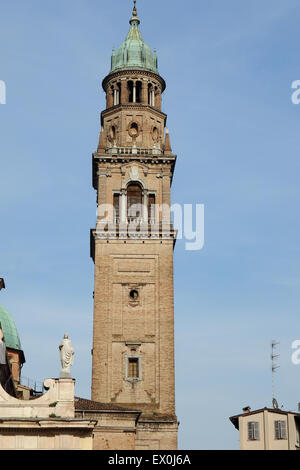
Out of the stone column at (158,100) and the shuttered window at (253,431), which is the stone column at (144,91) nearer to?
the stone column at (158,100)

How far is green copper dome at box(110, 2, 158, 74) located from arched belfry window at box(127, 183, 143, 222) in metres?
9.60

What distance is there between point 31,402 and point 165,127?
3071 cm

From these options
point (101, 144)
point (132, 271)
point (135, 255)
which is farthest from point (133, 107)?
point (132, 271)

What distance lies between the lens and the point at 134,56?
222 ft

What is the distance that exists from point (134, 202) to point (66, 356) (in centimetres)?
2367

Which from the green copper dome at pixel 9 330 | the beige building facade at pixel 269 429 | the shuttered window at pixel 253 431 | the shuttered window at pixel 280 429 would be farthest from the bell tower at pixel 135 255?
the green copper dome at pixel 9 330

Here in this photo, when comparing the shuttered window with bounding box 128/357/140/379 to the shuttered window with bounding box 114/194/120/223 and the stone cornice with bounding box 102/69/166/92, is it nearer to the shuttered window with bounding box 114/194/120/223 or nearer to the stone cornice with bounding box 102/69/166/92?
the shuttered window with bounding box 114/194/120/223

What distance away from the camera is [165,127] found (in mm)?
66438

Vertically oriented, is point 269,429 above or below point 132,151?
below

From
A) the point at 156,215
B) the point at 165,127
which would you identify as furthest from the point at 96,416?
the point at 165,127

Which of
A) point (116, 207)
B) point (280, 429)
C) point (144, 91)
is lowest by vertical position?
point (280, 429)

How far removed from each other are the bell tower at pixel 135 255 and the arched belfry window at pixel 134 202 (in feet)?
0.22

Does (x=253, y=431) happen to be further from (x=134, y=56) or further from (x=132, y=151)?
(x=134, y=56)
